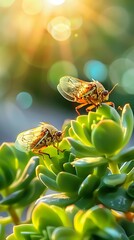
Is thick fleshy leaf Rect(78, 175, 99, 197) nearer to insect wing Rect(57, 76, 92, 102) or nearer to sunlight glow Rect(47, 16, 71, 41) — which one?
insect wing Rect(57, 76, 92, 102)

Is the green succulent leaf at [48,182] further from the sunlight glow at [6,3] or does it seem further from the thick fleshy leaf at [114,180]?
the sunlight glow at [6,3]

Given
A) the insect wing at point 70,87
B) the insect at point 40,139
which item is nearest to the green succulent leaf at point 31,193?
the insect at point 40,139

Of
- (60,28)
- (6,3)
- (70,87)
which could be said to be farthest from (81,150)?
(60,28)

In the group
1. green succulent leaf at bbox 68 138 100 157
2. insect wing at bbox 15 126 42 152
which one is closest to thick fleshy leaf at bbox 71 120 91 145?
green succulent leaf at bbox 68 138 100 157

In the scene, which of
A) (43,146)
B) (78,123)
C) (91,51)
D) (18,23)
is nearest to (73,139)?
(78,123)

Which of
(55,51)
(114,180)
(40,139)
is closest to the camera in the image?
(114,180)

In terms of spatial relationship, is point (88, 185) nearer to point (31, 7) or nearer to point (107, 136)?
point (107, 136)

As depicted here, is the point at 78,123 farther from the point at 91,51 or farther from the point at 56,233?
the point at 91,51

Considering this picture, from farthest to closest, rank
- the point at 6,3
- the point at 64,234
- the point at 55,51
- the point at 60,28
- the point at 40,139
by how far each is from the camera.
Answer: the point at 60,28
the point at 6,3
the point at 55,51
the point at 40,139
the point at 64,234
